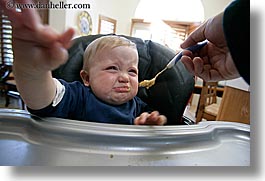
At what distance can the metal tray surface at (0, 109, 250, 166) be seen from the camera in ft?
1.13

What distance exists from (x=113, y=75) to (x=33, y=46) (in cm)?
25

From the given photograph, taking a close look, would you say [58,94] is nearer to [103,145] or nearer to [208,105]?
[103,145]

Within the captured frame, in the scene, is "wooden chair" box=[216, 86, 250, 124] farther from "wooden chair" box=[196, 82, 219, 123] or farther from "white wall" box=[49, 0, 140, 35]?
"white wall" box=[49, 0, 140, 35]

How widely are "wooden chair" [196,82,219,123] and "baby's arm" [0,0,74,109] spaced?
538 millimetres

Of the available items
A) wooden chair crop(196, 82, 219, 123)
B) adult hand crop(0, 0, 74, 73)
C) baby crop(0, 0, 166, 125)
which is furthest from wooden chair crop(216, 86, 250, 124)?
adult hand crop(0, 0, 74, 73)

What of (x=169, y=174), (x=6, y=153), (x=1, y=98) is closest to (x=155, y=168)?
(x=169, y=174)

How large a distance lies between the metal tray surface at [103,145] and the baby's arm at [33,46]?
0.32ft

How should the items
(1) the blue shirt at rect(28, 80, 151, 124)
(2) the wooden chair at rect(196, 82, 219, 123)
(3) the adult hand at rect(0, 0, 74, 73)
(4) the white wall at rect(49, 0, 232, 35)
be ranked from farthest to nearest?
(2) the wooden chair at rect(196, 82, 219, 123)
(1) the blue shirt at rect(28, 80, 151, 124)
(4) the white wall at rect(49, 0, 232, 35)
(3) the adult hand at rect(0, 0, 74, 73)

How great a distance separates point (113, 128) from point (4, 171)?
0.59 feet

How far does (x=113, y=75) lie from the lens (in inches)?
20.0

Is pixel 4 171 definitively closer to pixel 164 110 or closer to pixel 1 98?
pixel 1 98

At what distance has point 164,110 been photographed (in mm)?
698

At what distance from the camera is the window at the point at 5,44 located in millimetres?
321

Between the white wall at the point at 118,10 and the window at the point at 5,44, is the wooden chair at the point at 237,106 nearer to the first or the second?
the white wall at the point at 118,10
